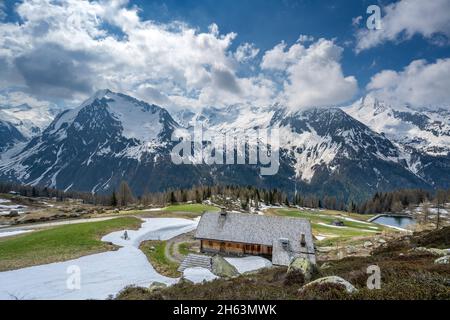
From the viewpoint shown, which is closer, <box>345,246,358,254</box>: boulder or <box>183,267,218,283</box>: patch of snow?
<box>183,267,218,283</box>: patch of snow

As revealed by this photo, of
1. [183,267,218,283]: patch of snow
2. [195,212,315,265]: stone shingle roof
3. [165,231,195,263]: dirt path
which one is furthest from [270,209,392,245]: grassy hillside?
[183,267,218,283]: patch of snow

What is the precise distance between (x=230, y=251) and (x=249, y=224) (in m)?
6.22

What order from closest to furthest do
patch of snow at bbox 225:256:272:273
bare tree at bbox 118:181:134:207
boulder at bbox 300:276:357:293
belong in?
boulder at bbox 300:276:357:293 → patch of snow at bbox 225:256:272:273 → bare tree at bbox 118:181:134:207

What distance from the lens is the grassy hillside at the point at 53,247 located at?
40.3 m

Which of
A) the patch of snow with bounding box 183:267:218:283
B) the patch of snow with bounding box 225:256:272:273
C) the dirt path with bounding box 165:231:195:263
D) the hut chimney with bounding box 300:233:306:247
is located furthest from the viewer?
the hut chimney with bounding box 300:233:306:247

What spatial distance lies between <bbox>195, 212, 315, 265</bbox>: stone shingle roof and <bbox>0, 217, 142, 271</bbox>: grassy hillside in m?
18.6

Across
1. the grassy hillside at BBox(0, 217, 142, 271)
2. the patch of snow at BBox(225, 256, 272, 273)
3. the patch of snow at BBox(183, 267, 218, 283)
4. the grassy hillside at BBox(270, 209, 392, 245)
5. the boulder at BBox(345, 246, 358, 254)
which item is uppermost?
the grassy hillside at BBox(0, 217, 142, 271)

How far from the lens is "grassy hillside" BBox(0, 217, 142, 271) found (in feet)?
132

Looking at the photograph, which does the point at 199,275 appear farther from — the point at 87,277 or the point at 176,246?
the point at 176,246

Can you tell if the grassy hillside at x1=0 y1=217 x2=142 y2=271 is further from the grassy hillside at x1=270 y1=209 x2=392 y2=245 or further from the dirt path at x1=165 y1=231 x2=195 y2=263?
the grassy hillside at x1=270 y1=209 x2=392 y2=245

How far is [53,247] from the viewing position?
47.3 metres

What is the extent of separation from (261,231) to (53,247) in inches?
1344

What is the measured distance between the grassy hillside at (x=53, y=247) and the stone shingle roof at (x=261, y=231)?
18.6 m
